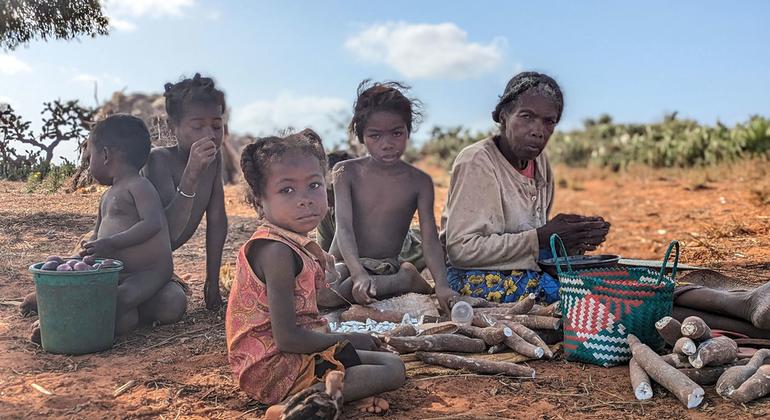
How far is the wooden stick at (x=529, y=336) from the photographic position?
347cm

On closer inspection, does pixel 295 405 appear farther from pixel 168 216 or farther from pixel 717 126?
pixel 717 126

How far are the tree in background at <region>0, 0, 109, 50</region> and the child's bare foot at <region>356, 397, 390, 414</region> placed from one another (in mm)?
4646

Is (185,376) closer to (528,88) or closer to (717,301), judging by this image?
(528,88)

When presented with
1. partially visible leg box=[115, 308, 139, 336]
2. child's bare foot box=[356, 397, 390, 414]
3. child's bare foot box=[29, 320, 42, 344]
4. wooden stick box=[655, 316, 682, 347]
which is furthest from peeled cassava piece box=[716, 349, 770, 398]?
child's bare foot box=[29, 320, 42, 344]

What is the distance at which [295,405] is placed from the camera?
8.29ft

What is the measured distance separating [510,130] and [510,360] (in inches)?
60.7

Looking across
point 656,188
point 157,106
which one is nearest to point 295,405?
point 157,106

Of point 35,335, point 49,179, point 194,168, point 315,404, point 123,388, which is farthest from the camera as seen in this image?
point 49,179

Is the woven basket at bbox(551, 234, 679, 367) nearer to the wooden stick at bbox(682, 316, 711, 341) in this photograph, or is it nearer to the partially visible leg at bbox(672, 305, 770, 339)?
the wooden stick at bbox(682, 316, 711, 341)

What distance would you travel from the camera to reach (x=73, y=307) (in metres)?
3.69

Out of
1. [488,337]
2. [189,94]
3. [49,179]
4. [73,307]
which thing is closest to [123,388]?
[73,307]

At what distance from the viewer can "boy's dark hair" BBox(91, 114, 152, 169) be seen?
4.12 m

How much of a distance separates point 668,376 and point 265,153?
1.84 metres

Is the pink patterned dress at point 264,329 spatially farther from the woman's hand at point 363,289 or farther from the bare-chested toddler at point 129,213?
the bare-chested toddler at point 129,213
